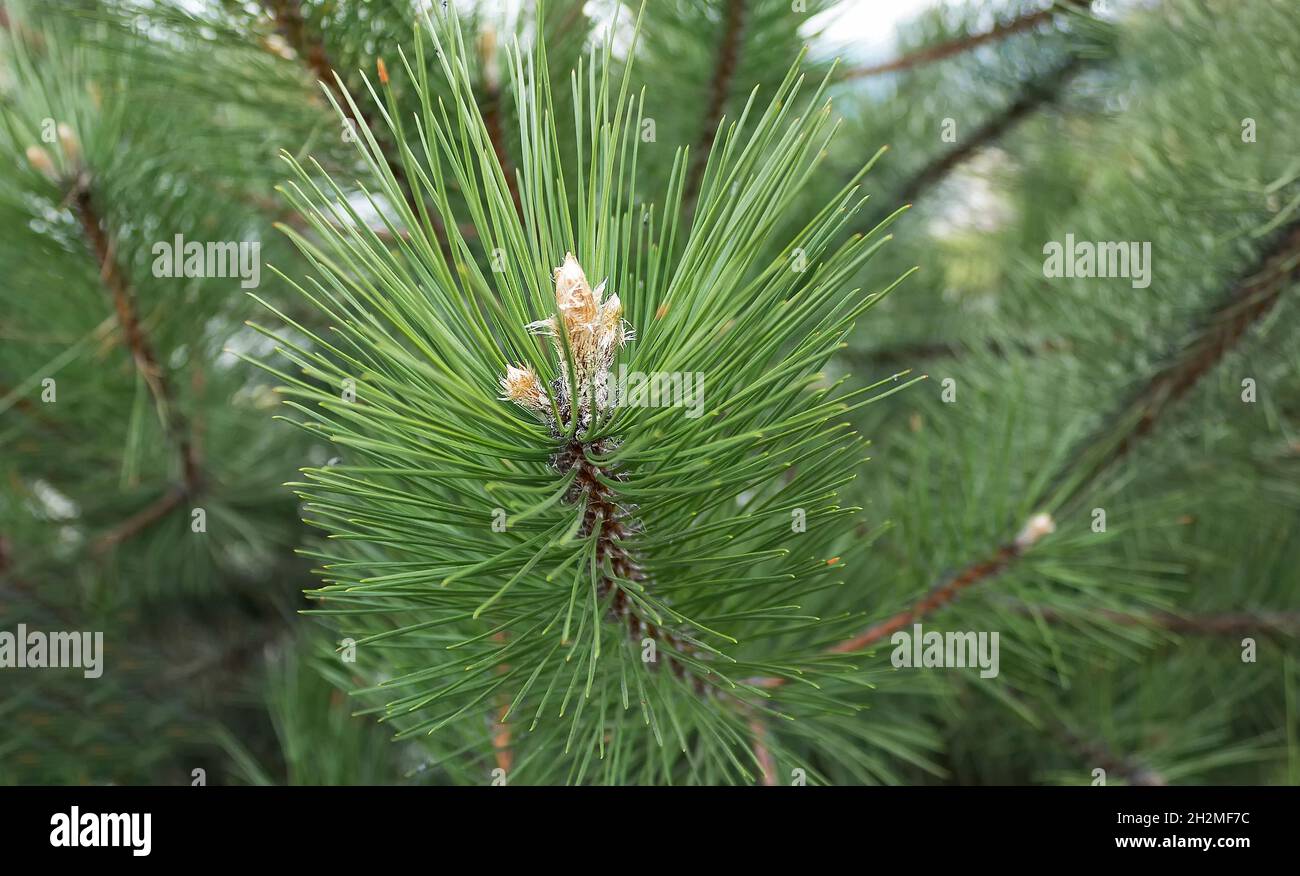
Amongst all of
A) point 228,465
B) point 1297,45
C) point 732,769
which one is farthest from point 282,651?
point 1297,45

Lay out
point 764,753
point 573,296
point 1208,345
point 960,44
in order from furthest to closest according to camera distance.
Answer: point 960,44 < point 1208,345 < point 764,753 < point 573,296

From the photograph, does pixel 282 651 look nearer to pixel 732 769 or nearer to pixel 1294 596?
pixel 732 769

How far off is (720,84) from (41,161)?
0.38 metres

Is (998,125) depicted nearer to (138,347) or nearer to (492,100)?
(492,100)

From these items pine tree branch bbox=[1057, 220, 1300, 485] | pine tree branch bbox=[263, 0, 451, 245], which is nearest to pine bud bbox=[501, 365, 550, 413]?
pine tree branch bbox=[263, 0, 451, 245]

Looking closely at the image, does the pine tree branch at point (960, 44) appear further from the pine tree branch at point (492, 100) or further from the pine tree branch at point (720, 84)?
the pine tree branch at point (492, 100)

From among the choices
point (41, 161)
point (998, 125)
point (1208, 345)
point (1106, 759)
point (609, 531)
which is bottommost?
point (1106, 759)

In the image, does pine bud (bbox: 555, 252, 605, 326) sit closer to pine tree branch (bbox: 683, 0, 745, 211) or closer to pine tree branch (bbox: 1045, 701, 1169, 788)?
pine tree branch (bbox: 683, 0, 745, 211)

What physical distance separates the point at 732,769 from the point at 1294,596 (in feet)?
1.27

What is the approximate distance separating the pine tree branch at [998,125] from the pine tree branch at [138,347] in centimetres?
54

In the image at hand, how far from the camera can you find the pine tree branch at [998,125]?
27.3 inches

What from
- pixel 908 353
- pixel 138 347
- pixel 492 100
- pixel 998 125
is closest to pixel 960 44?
pixel 998 125

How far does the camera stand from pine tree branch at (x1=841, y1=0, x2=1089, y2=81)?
0.65m

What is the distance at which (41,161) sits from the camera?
465mm
